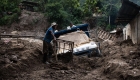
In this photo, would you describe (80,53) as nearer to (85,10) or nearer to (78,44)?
(78,44)

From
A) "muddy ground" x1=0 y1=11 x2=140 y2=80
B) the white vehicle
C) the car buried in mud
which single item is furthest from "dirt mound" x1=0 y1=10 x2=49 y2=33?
"muddy ground" x1=0 y1=11 x2=140 y2=80

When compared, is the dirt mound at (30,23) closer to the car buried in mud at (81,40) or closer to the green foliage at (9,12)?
the green foliage at (9,12)

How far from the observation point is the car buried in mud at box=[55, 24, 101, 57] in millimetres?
10167

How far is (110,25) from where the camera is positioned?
3378 centimetres

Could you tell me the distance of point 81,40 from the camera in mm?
10805

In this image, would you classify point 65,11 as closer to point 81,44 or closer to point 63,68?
point 81,44

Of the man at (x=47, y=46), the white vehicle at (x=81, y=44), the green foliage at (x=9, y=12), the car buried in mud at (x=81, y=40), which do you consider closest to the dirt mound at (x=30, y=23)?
the green foliage at (x=9, y=12)

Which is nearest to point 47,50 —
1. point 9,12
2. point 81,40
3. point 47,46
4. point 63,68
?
point 47,46

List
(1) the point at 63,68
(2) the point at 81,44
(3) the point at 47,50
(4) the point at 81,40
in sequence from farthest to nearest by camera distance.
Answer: (4) the point at 81,40
(2) the point at 81,44
(3) the point at 47,50
(1) the point at 63,68

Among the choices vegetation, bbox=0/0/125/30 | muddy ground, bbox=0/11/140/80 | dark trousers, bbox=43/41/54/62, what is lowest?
muddy ground, bbox=0/11/140/80

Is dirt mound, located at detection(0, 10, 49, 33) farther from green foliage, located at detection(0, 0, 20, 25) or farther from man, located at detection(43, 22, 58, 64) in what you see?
man, located at detection(43, 22, 58, 64)

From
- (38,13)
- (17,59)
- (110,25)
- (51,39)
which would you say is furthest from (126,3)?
(110,25)

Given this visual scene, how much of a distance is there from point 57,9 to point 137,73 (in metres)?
20.3

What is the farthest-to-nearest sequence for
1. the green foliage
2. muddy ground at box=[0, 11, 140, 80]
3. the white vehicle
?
the green foliage → the white vehicle → muddy ground at box=[0, 11, 140, 80]
